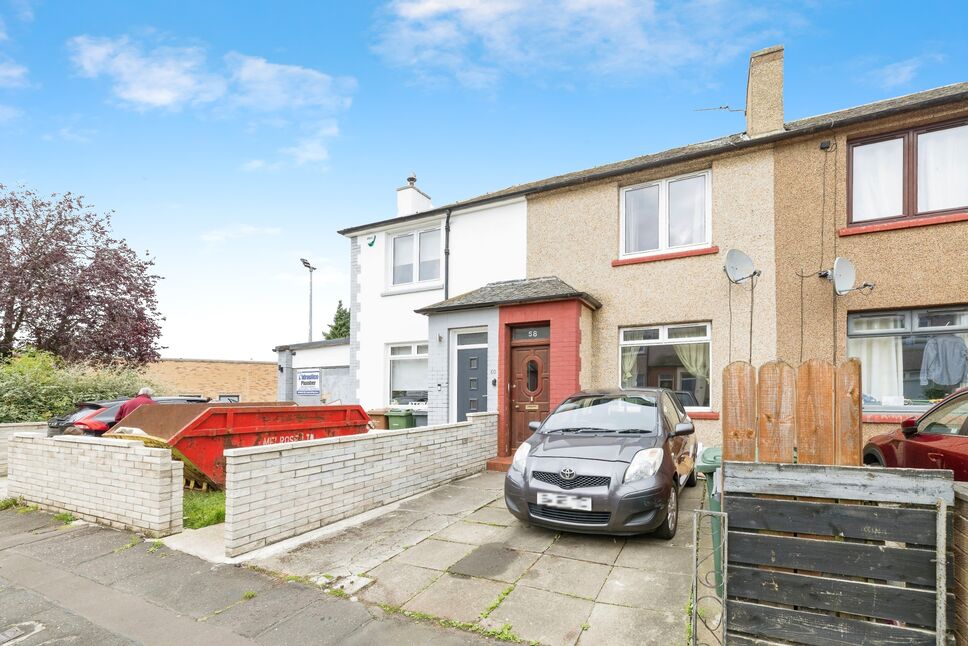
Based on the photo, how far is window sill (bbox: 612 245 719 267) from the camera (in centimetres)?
899

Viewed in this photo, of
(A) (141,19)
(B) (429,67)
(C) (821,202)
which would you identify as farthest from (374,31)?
(C) (821,202)

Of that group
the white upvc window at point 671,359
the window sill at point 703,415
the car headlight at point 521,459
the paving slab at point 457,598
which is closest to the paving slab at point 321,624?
the paving slab at point 457,598

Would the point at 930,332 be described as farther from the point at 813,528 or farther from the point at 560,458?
the point at 813,528

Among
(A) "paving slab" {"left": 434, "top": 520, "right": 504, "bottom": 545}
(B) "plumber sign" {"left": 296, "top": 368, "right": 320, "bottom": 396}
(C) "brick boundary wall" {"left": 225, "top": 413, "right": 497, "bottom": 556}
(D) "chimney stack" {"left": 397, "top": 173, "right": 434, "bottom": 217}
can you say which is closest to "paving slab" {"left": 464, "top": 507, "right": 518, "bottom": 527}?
(A) "paving slab" {"left": 434, "top": 520, "right": 504, "bottom": 545}

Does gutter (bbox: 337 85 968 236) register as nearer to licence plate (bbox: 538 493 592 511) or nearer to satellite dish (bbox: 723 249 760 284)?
satellite dish (bbox: 723 249 760 284)

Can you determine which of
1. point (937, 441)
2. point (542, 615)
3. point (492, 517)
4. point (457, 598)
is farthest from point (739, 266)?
point (457, 598)

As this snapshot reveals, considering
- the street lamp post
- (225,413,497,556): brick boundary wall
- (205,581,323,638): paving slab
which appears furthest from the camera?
the street lamp post

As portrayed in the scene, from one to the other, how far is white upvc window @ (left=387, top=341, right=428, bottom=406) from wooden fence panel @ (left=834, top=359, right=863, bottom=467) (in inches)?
390

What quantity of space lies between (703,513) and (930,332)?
725cm

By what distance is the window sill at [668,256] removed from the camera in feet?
29.5

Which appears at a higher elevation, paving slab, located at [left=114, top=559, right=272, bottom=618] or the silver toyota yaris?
the silver toyota yaris

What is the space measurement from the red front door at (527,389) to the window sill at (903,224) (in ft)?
17.4

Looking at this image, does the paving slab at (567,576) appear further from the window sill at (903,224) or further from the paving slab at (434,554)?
the window sill at (903,224)

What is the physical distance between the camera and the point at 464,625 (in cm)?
351
